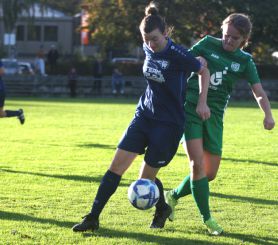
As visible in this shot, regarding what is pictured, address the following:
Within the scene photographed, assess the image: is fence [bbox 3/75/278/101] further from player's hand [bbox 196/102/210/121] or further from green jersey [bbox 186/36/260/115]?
player's hand [bbox 196/102/210/121]

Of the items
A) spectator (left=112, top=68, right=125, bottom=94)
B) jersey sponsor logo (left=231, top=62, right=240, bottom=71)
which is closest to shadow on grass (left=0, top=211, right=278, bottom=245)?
jersey sponsor logo (left=231, top=62, right=240, bottom=71)

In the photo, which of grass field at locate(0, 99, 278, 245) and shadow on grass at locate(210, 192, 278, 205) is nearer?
grass field at locate(0, 99, 278, 245)

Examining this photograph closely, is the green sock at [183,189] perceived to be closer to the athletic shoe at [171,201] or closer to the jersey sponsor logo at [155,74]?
the athletic shoe at [171,201]

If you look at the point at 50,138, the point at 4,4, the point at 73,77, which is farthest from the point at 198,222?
the point at 4,4

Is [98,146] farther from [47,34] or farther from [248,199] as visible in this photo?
[47,34]

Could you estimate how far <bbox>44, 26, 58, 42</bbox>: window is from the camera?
7850 centimetres

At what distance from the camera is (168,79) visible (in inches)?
261

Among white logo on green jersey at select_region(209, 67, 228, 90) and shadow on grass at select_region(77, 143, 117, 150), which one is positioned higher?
white logo on green jersey at select_region(209, 67, 228, 90)

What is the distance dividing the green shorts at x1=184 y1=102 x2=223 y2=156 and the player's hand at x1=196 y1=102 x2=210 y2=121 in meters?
0.33

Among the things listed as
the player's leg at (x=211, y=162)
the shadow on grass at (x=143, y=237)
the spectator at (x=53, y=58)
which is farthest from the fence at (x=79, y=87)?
the shadow on grass at (x=143, y=237)

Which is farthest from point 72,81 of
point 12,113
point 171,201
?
point 171,201

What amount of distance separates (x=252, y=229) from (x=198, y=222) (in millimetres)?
555

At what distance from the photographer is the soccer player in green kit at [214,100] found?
690 centimetres

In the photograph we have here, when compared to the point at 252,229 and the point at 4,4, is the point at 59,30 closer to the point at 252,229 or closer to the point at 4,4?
the point at 4,4
